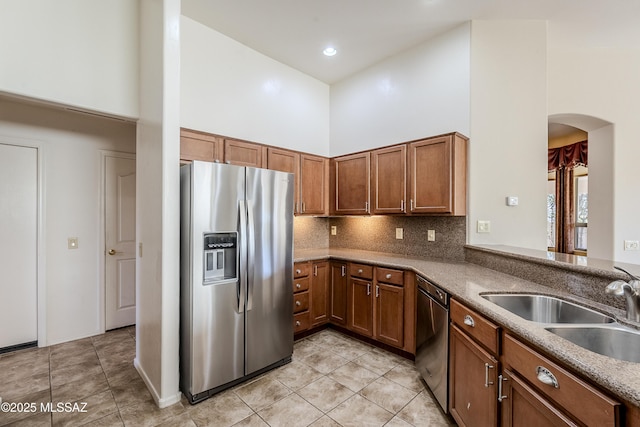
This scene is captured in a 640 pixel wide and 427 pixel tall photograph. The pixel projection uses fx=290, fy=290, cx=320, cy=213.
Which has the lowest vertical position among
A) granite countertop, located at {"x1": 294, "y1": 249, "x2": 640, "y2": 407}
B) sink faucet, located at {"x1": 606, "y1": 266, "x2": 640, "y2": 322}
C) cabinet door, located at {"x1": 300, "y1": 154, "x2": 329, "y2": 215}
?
granite countertop, located at {"x1": 294, "y1": 249, "x2": 640, "y2": 407}

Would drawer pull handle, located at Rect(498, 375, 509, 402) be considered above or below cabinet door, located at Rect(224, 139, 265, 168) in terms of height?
below

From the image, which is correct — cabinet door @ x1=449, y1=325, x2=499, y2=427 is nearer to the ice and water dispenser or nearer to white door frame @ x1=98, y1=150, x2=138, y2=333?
the ice and water dispenser

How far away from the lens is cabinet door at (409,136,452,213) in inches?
109

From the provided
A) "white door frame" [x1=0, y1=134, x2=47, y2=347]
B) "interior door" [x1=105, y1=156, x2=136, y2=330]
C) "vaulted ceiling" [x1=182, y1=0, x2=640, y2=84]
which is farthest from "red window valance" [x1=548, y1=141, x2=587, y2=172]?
"white door frame" [x1=0, y1=134, x2=47, y2=347]

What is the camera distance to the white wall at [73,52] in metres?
2.05

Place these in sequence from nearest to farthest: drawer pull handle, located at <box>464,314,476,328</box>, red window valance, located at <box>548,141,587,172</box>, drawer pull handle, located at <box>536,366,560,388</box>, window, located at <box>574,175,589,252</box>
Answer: drawer pull handle, located at <box>536,366,560,388</box>, drawer pull handle, located at <box>464,314,476,328</box>, red window valance, located at <box>548,141,587,172</box>, window, located at <box>574,175,589,252</box>

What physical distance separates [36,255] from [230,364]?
2496 millimetres

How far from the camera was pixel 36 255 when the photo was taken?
3.03 m

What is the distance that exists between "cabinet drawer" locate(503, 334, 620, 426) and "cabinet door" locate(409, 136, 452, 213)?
167cm

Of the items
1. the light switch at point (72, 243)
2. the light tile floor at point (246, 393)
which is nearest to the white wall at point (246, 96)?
the light switch at point (72, 243)

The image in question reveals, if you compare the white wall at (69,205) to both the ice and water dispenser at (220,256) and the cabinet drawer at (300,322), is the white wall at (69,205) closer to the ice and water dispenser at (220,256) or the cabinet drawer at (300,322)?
the ice and water dispenser at (220,256)

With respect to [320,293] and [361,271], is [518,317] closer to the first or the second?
[361,271]

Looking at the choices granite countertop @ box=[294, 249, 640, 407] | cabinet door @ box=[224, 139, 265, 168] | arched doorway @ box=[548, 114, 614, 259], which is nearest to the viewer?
granite countertop @ box=[294, 249, 640, 407]

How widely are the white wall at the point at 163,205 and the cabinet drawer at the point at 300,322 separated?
3.99 feet
